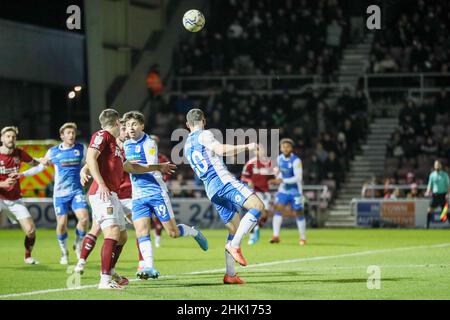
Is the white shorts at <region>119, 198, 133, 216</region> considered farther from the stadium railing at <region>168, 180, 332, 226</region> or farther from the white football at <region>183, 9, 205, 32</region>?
the stadium railing at <region>168, 180, 332, 226</region>

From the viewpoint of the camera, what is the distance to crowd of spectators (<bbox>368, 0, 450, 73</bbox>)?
37.4 metres

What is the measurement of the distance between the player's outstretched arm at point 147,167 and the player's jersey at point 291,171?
1056 centimetres

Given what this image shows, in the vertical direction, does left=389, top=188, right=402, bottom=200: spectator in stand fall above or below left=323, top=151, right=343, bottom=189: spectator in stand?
below

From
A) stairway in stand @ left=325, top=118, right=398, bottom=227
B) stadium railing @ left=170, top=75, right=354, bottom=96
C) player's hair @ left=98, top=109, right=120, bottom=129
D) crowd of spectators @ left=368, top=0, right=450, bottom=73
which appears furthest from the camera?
stadium railing @ left=170, top=75, right=354, bottom=96

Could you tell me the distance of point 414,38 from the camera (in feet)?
124

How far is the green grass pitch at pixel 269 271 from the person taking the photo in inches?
488

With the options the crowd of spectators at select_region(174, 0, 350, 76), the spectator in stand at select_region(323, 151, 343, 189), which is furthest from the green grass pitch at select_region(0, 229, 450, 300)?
the crowd of spectators at select_region(174, 0, 350, 76)

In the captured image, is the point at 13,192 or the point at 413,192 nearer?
the point at 13,192

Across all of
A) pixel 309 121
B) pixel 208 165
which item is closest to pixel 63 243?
pixel 208 165

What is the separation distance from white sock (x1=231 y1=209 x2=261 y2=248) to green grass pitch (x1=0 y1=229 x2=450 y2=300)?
0.63 m

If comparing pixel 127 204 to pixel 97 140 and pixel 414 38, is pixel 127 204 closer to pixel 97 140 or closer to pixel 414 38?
pixel 97 140

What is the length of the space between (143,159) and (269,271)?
3057mm

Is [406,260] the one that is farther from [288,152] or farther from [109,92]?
[109,92]
